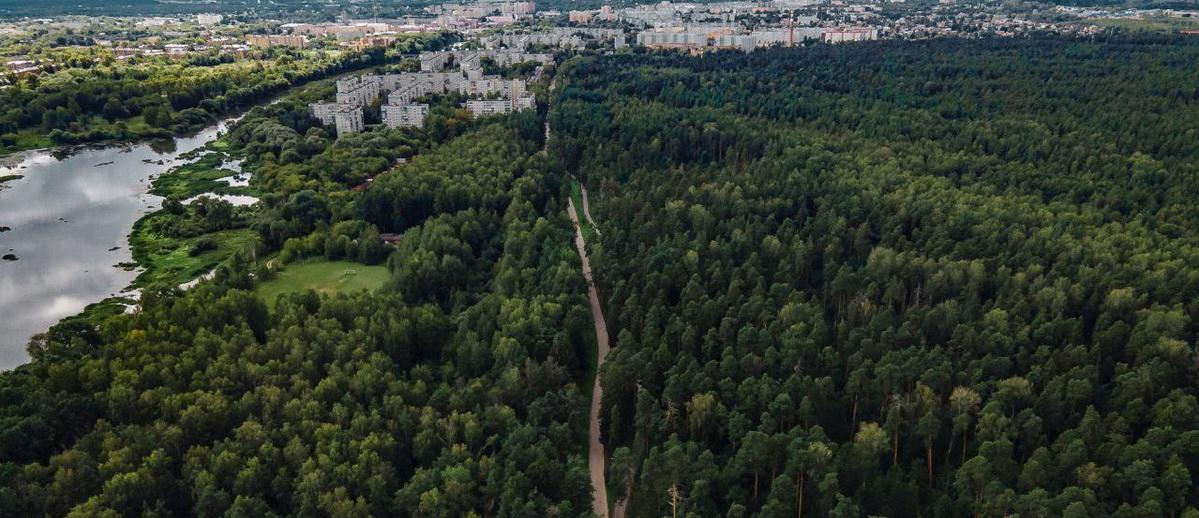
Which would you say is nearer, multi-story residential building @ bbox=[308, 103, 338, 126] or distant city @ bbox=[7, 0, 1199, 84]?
multi-story residential building @ bbox=[308, 103, 338, 126]

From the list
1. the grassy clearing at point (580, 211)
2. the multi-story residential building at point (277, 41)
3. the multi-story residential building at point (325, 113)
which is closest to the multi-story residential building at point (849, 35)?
the grassy clearing at point (580, 211)

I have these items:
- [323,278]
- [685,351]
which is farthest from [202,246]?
[685,351]

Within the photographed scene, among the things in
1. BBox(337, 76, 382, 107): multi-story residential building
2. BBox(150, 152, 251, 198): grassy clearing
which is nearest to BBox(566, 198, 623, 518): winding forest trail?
BBox(150, 152, 251, 198): grassy clearing

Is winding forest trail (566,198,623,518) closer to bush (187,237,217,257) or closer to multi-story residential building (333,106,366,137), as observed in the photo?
bush (187,237,217,257)

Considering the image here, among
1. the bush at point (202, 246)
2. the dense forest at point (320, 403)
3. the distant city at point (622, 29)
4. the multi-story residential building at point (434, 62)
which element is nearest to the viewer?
the dense forest at point (320, 403)

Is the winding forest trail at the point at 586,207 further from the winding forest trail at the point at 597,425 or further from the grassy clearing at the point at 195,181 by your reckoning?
the grassy clearing at the point at 195,181

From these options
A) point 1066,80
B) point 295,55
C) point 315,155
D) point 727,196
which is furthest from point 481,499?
point 295,55

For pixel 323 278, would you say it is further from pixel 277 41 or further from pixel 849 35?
pixel 277 41
